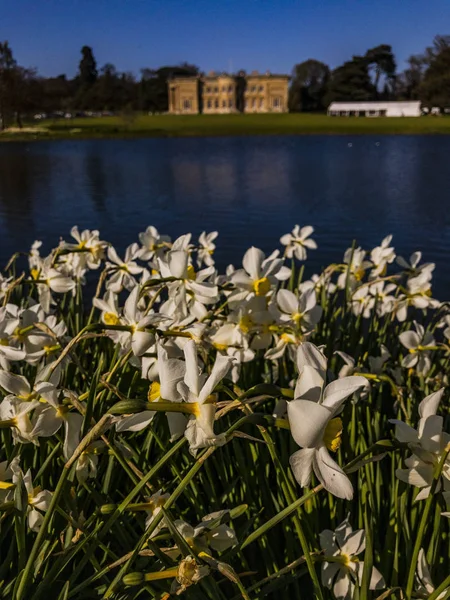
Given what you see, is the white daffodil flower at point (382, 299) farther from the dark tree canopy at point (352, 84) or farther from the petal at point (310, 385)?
the dark tree canopy at point (352, 84)

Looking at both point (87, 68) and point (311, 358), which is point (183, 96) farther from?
A: point (311, 358)

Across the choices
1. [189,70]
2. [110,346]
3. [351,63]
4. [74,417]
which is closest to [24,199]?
[110,346]

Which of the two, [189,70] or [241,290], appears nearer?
[241,290]

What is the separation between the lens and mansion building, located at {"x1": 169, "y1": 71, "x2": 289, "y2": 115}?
93688 mm

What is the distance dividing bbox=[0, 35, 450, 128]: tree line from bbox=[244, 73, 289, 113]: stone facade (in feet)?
6.03

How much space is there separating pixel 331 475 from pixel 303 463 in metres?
0.05

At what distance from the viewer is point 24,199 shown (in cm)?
1461

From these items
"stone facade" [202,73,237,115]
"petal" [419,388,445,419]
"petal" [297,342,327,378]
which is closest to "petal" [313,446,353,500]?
"petal" [297,342,327,378]

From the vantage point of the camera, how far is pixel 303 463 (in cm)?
85

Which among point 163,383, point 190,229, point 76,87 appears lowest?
point 190,229

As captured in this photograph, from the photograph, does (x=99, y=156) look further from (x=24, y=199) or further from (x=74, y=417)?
(x=74, y=417)

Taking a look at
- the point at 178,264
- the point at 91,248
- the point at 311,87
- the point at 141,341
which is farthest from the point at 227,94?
the point at 141,341

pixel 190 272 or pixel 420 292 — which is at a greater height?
pixel 190 272

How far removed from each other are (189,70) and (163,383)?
380 ft
